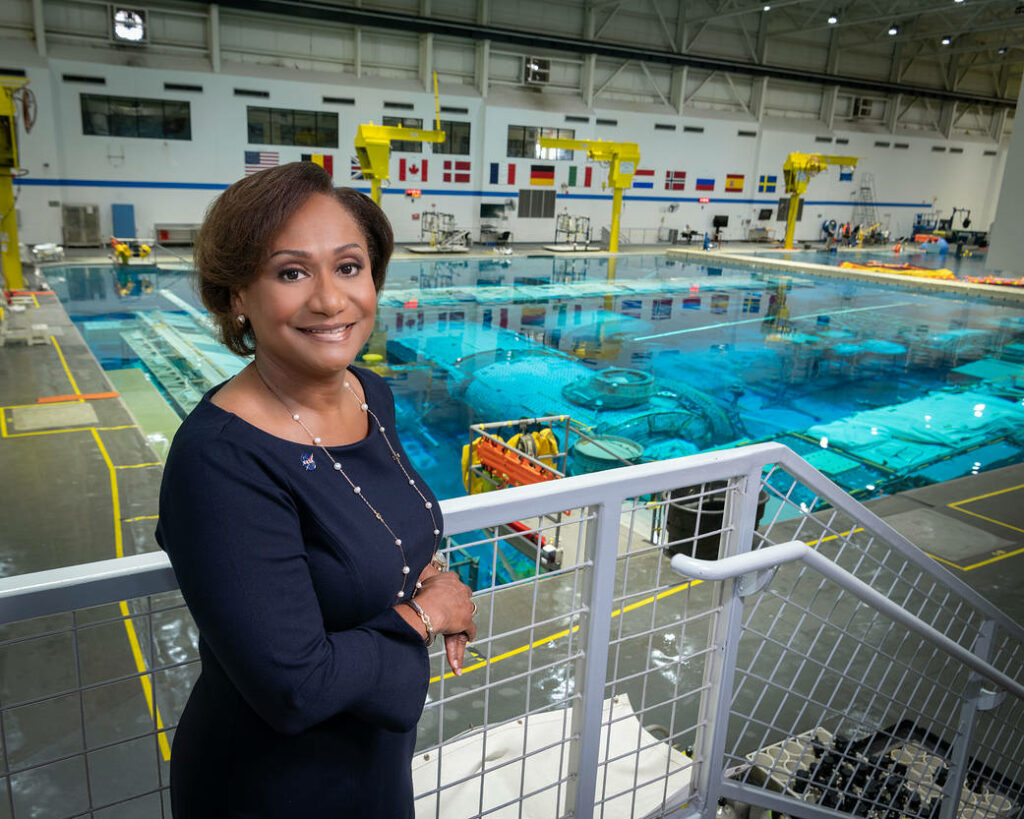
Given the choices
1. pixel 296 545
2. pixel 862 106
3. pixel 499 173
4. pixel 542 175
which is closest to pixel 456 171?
pixel 499 173

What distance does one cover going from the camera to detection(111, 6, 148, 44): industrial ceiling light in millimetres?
19141

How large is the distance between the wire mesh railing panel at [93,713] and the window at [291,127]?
19.2 m

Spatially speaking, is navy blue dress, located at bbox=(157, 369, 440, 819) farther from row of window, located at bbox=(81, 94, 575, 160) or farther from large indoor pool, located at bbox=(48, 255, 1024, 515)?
row of window, located at bbox=(81, 94, 575, 160)

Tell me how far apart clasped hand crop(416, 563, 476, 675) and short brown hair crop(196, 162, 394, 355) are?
550 mm

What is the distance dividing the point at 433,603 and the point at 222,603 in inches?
14.5

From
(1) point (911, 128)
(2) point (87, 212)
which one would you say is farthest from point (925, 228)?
(2) point (87, 212)

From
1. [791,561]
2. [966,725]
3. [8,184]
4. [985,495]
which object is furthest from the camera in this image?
[8,184]

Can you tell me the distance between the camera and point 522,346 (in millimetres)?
13070

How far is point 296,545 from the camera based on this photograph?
105 centimetres

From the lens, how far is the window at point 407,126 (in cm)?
2258

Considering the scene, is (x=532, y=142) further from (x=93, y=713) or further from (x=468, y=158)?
(x=93, y=713)

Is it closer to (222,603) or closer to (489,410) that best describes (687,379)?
(489,410)

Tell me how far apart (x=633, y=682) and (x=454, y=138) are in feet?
72.1

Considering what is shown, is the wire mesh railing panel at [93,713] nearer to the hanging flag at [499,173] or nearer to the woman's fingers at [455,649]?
the woman's fingers at [455,649]
